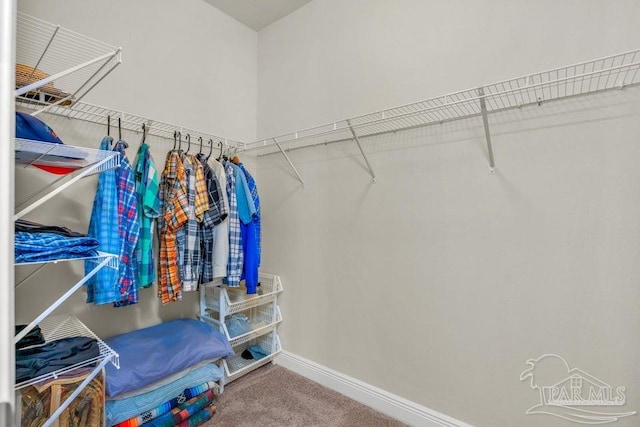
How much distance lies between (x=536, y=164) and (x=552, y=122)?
0.63 ft

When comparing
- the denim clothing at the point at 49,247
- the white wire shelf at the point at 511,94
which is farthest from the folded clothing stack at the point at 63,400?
the white wire shelf at the point at 511,94

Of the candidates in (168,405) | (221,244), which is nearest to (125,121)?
(221,244)

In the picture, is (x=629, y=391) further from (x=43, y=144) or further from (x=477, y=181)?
(x=43, y=144)

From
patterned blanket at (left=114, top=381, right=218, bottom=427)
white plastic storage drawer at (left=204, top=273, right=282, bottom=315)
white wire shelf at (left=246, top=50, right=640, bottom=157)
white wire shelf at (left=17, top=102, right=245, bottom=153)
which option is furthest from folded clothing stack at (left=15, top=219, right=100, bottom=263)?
white wire shelf at (left=246, top=50, right=640, bottom=157)

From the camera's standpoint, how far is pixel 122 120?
1.84m

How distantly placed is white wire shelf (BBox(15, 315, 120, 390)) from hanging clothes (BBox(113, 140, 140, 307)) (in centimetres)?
20

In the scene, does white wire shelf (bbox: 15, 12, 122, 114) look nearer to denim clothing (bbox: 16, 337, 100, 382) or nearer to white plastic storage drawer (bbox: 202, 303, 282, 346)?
denim clothing (bbox: 16, 337, 100, 382)

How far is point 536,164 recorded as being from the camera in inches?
55.5

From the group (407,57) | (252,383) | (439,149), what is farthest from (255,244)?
(407,57)

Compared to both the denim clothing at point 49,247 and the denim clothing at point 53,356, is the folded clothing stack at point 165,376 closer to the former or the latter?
the denim clothing at point 53,356

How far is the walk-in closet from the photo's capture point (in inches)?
49.4

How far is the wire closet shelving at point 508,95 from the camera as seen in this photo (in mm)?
1219

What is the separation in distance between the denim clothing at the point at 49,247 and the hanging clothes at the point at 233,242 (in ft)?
2.89

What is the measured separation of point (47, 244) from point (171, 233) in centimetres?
77
